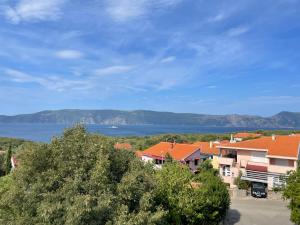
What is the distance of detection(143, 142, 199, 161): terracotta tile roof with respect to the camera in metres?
53.9

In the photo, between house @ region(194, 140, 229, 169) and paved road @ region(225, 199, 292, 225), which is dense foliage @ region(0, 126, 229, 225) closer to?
paved road @ region(225, 199, 292, 225)

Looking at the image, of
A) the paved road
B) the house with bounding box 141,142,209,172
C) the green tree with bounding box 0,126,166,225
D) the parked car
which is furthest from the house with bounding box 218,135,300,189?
the green tree with bounding box 0,126,166,225

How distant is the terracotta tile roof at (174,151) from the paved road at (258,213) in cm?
1753

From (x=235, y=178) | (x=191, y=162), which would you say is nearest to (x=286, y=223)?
(x=235, y=178)

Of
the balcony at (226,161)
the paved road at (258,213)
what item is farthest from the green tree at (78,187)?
the balcony at (226,161)

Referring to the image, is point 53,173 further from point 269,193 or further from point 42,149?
point 269,193

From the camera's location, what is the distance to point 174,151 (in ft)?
185

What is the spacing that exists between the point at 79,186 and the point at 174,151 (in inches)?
1664

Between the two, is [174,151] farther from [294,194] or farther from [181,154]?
[294,194]

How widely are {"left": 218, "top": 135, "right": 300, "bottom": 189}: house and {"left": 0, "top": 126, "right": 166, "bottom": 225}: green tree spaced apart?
25.9 metres

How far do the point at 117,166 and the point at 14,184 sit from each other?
4897 millimetres

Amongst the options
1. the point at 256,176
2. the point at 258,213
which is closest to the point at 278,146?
the point at 256,176

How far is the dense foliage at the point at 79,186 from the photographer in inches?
551

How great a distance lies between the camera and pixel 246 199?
3756 centimetres
